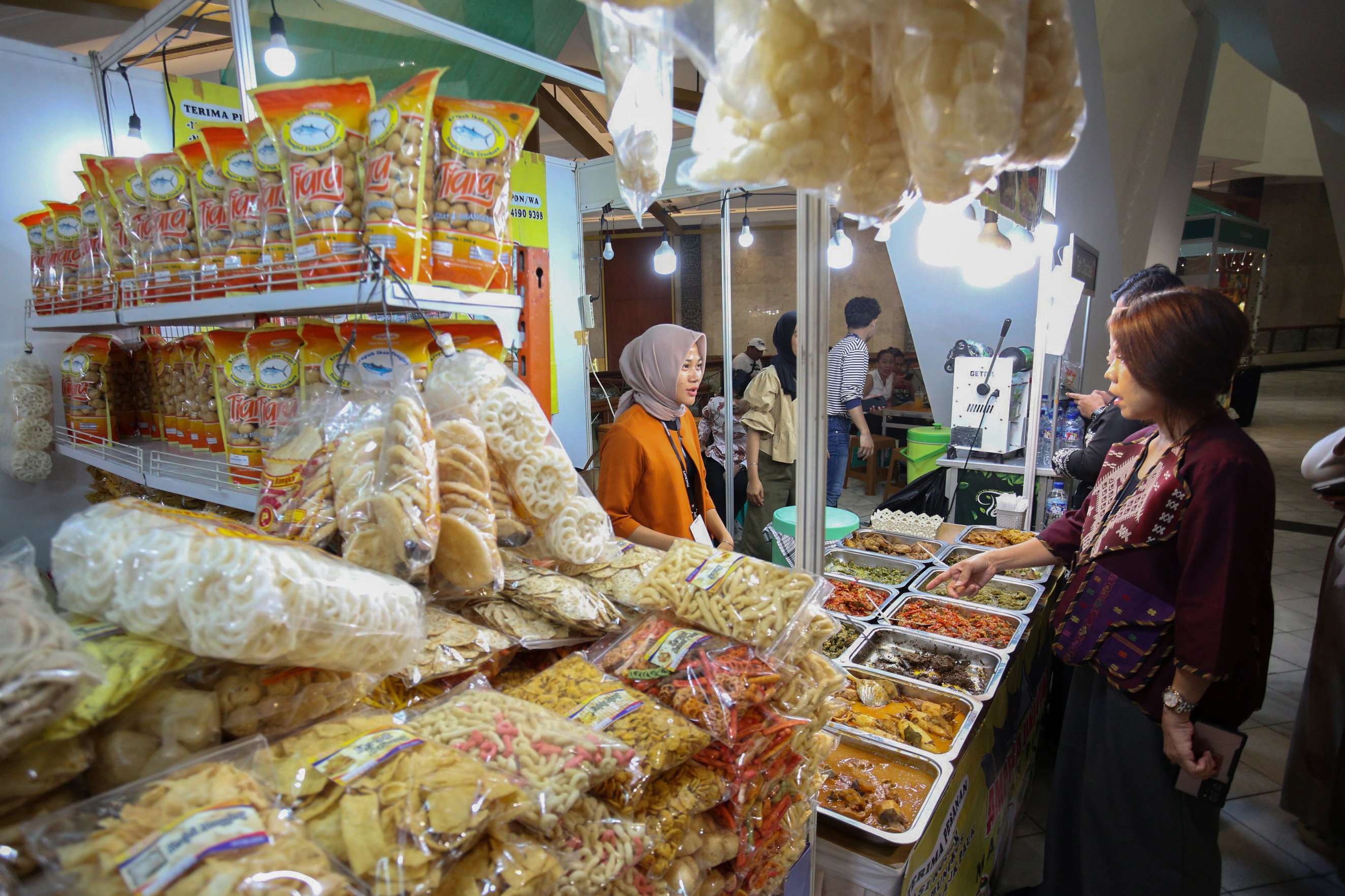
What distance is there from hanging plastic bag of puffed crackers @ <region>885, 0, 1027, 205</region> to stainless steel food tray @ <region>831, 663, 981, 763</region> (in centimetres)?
154

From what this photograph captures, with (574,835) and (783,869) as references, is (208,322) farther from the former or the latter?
(783,869)

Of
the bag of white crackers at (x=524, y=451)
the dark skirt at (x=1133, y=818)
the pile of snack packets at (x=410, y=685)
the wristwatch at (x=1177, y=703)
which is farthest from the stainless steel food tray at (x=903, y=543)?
the bag of white crackers at (x=524, y=451)

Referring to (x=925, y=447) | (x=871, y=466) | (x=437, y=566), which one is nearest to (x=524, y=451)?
(x=437, y=566)

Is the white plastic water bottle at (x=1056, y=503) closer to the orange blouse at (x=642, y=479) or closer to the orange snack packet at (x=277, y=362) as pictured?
the orange blouse at (x=642, y=479)

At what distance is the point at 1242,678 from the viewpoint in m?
1.70

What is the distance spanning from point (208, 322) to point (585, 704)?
1.99 m

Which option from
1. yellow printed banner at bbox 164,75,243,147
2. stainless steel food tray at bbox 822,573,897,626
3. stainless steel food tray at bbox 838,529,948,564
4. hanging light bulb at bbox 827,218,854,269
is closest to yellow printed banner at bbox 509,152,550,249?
yellow printed banner at bbox 164,75,243,147

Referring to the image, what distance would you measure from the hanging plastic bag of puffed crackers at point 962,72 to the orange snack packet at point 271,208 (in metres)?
1.11

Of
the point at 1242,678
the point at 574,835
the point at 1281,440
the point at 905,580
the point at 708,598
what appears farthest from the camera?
the point at 1281,440

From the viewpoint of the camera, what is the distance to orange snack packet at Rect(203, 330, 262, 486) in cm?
146

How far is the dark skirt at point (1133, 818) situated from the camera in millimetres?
1766

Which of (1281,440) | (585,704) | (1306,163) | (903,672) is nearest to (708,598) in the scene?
(585,704)

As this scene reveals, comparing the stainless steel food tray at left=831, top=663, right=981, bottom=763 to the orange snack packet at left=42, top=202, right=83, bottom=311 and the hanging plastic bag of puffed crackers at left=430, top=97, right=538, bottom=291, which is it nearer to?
the hanging plastic bag of puffed crackers at left=430, top=97, right=538, bottom=291

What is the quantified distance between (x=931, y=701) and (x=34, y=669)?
2154 mm
